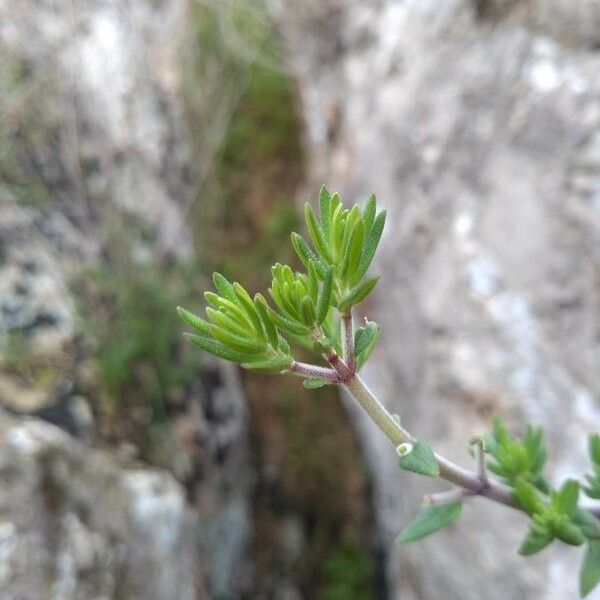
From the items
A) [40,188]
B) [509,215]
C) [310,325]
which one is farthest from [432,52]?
[310,325]

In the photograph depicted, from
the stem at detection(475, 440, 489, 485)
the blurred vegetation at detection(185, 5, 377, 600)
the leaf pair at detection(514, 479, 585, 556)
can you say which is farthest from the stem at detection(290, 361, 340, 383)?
the blurred vegetation at detection(185, 5, 377, 600)

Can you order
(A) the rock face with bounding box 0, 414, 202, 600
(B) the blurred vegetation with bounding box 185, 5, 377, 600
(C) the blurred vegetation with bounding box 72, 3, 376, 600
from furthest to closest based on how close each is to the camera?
1. (B) the blurred vegetation with bounding box 185, 5, 377, 600
2. (C) the blurred vegetation with bounding box 72, 3, 376, 600
3. (A) the rock face with bounding box 0, 414, 202, 600

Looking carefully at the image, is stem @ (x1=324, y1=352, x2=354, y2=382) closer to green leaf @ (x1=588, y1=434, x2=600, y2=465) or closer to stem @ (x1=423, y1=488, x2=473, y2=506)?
stem @ (x1=423, y1=488, x2=473, y2=506)

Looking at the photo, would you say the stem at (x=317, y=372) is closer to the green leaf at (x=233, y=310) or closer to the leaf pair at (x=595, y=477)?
the green leaf at (x=233, y=310)

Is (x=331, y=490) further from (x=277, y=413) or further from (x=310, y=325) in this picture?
(x=310, y=325)

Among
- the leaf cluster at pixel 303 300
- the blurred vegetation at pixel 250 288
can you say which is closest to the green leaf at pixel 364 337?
the leaf cluster at pixel 303 300

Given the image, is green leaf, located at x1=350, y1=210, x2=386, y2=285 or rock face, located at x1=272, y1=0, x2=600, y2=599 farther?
rock face, located at x1=272, y1=0, x2=600, y2=599
